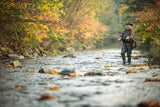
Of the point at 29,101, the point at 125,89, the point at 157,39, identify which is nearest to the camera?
the point at 29,101

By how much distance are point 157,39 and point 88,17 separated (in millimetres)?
20193

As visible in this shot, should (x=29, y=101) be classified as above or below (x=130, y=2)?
below

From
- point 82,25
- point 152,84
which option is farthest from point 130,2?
point 152,84

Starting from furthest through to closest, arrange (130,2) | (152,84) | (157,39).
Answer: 1. (130,2)
2. (157,39)
3. (152,84)

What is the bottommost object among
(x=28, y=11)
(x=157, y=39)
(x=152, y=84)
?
(x=152, y=84)

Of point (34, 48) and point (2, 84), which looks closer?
point (2, 84)

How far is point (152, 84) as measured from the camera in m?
6.46

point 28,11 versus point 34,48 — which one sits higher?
point 28,11

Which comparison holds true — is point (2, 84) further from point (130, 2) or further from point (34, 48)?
point (130, 2)

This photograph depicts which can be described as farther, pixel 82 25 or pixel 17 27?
pixel 82 25

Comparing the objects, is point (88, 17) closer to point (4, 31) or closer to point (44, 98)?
point (4, 31)

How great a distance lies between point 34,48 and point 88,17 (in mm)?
13659

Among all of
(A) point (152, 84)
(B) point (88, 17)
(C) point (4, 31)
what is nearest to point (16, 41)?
(C) point (4, 31)

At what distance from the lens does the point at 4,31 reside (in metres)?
16.8
